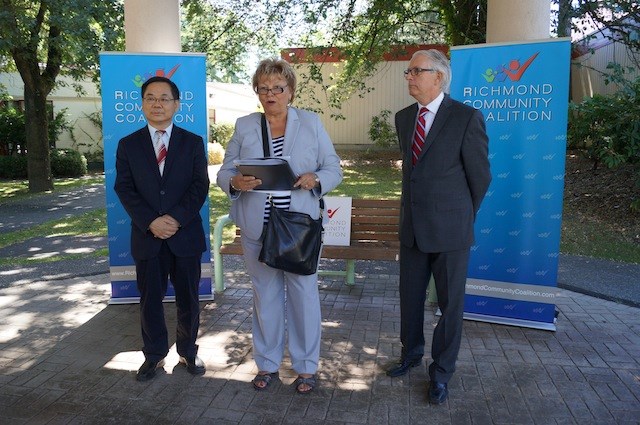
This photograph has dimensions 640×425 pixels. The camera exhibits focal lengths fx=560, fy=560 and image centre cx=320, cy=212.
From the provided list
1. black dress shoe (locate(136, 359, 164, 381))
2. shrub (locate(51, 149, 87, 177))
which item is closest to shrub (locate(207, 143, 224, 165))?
shrub (locate(51, 149, 87, 177))

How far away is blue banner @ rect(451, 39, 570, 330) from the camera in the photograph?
15.0ft

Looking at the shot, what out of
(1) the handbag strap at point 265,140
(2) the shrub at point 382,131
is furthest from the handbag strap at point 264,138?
(2) the shrub at point 382,131

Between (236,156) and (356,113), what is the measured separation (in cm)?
1784

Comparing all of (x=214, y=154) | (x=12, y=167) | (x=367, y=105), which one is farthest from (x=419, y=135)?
(x=214, y=154)

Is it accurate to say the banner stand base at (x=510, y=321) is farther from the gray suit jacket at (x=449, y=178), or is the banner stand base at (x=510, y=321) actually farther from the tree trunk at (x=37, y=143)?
the tree trunk at (x=37, y=143)

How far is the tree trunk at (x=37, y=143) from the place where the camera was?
15078 mm

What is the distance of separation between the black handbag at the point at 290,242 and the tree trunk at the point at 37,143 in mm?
13947

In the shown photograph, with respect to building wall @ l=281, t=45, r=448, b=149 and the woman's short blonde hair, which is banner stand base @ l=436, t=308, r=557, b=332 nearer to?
the woman's short blonde hair

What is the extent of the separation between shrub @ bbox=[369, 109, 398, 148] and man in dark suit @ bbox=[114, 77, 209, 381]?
53.0 feet

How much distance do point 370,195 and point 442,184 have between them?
946 centimetres

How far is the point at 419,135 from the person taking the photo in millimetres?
3684

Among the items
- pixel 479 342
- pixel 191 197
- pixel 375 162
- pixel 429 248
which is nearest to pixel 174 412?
pixel 191 197

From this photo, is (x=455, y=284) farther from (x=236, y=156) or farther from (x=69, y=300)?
(x=69, y=300)

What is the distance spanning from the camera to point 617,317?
203 inches
